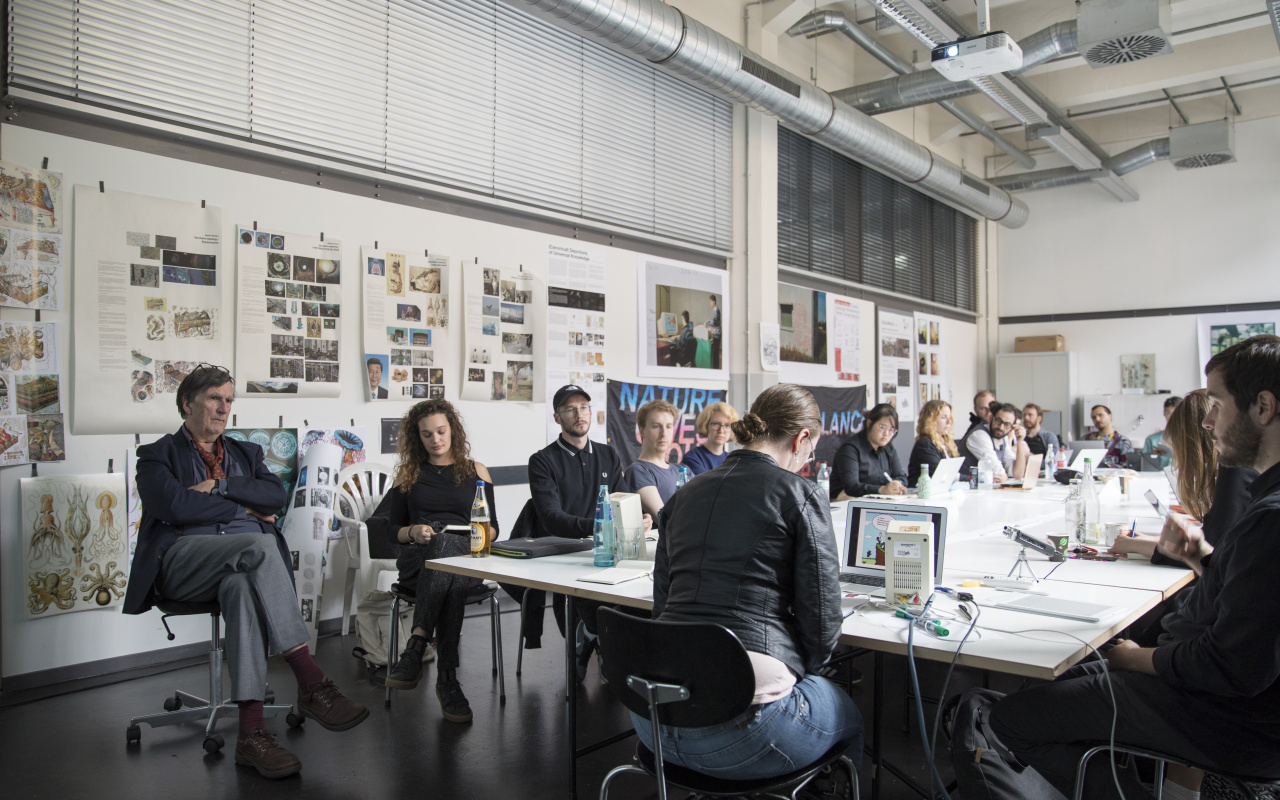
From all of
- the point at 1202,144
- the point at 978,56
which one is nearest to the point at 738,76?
the point at 978,56

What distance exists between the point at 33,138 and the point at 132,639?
2.26 m

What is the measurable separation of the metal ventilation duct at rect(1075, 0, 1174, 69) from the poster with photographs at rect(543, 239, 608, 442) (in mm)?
3744

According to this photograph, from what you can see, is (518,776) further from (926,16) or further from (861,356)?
(861,356)

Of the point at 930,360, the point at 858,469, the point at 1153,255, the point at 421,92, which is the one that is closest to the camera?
the point at 421,92

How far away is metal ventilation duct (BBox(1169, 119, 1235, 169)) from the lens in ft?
28.8

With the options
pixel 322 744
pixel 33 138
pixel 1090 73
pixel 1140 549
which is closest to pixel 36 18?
pixel 33 138

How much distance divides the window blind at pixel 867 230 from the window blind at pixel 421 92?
0.95 meters

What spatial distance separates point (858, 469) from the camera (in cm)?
533

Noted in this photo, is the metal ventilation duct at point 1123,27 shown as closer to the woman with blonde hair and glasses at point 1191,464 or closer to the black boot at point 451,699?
the woman with blonde hair and glasses at point 1191,464

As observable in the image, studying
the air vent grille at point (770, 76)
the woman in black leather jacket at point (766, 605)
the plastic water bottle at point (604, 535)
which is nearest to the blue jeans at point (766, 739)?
the woman in black leather jacket at point (766, 605)

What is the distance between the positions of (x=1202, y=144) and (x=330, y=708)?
390 inches

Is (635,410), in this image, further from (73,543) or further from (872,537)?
(872,537)

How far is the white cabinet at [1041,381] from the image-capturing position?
10.9m

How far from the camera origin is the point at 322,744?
3129mm
